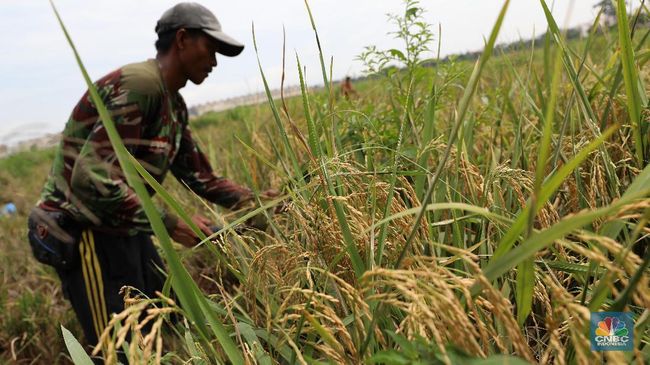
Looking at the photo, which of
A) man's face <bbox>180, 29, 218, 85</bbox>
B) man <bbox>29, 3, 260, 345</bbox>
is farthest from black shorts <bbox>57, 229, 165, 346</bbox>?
man's face <bbox>180, 29, 218, 85</bbox>

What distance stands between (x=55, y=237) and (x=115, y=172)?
40 cm

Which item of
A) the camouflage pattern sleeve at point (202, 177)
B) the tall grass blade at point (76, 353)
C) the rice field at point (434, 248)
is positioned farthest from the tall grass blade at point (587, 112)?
the camouflage pattern sleeve at point (202, 177)

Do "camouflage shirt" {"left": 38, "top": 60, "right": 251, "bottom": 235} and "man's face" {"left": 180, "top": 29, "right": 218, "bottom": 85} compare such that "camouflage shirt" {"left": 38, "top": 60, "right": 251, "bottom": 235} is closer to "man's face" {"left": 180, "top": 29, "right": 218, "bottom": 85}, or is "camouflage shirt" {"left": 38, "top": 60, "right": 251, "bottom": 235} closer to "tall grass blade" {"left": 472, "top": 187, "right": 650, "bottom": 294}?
"man's face" {"left": 180, "top": 29, "right": 218, "bottom": 85}

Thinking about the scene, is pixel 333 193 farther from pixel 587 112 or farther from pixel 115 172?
pixel 115 172

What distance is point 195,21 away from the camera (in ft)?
6.73

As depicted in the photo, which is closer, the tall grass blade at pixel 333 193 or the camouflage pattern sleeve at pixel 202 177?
the tall grass blade at pixel 333 193

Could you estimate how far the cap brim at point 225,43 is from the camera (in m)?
2.07

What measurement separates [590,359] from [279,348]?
1.38 ft

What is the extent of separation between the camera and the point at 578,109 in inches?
46.3

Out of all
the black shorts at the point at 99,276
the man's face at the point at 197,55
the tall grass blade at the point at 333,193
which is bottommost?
the black shorts at the point at 99,276

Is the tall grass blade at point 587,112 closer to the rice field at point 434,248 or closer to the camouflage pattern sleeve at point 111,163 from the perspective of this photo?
the rice field at point 434,248

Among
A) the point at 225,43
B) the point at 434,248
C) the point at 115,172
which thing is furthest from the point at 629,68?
the point at 115,172

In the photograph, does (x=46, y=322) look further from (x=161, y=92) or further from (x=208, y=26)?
(x=208, y=26)

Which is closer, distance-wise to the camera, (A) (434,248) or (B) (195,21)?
(A) (434,248)
